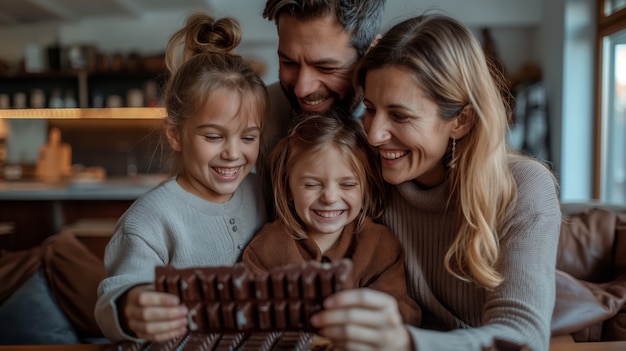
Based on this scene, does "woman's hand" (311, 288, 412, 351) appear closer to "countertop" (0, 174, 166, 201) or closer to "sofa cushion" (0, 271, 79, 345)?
"sofa cushion" (0, 271, 79, 345)

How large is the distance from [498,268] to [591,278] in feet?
3.37

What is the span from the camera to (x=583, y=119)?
5305mm

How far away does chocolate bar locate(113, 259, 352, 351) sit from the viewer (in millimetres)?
1065

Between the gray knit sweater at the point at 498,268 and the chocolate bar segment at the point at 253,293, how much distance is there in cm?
19

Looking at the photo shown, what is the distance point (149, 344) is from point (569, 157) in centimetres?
491

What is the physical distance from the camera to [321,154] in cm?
166

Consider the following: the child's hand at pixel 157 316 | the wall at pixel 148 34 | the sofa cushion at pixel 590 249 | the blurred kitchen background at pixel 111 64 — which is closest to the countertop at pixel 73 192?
the blurred kitchen background at pixel 111 64

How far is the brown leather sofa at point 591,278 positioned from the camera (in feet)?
6.13

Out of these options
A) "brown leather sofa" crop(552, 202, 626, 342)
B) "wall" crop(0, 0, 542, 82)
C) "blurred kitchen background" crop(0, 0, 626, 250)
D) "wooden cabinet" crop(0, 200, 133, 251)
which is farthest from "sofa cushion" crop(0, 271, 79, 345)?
"wall" crop(0, 0, 542, 82)

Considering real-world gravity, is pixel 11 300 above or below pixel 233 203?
below

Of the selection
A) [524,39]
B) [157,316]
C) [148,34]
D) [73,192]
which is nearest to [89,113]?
[148,34]

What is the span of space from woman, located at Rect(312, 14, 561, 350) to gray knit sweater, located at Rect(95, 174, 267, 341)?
48 centimetres

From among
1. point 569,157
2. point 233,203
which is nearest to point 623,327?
point 233,203

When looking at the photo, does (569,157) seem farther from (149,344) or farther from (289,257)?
(149,344)
